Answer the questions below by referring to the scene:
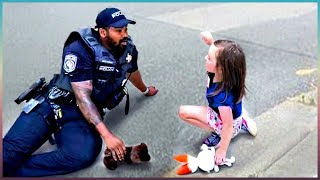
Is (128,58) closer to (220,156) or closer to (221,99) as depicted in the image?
(221,99)

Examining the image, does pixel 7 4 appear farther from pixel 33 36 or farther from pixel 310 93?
pixel 310 93

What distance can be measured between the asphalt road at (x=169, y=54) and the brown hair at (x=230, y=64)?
1.11 feet

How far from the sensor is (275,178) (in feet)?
10.9

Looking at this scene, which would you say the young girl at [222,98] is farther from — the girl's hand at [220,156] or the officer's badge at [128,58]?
the officer's badge at [128,58]

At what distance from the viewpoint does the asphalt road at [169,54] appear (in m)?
3.43

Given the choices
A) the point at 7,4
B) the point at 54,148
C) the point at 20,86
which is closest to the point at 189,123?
the point at 54,148

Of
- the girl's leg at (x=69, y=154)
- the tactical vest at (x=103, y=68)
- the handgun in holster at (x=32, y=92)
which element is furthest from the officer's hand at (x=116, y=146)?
the handgun in holster at (x=32, y=92)

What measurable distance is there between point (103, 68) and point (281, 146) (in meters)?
1.10

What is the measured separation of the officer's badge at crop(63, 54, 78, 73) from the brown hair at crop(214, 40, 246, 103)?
75 cm

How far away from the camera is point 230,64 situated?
3160mm

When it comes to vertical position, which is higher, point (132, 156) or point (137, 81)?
point (137, 81)

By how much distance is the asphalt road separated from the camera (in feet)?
11.2

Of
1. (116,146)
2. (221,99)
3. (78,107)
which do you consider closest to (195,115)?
(221,99)

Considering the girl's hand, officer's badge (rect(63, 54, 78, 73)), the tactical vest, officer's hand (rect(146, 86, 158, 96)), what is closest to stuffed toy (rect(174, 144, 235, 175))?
the girl's hand
